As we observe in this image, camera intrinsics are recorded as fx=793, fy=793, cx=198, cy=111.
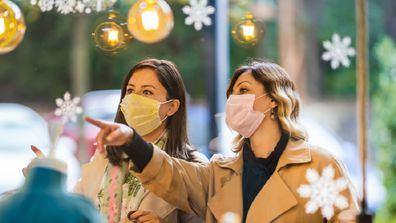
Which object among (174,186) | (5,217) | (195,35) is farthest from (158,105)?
(195,35)

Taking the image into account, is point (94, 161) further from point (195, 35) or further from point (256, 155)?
point (195, 35)

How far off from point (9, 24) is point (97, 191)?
0.82 meters

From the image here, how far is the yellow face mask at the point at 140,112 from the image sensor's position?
2777 mm

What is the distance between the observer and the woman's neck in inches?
105

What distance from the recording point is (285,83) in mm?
2727

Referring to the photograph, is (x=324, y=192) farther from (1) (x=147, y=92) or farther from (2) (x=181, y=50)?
(2) (x=181, y=50)

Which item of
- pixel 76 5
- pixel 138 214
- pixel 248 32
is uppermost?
pixel 76 5

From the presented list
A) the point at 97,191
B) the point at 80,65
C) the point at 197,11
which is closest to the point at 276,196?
the point at 97,191

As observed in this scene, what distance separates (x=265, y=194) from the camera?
2.59 metres

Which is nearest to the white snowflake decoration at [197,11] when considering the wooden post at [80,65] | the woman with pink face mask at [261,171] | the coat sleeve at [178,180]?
the woman with pink face mask at [261,171]

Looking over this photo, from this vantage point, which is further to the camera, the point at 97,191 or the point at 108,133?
the point at 97,191

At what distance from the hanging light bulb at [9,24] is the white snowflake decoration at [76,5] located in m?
0.19

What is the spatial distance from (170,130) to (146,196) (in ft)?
0.86

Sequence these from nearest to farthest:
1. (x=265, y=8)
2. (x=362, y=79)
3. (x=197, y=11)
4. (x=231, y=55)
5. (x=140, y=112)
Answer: (x=362, y=79), (x=140, y=112), (x=197, y=11), (x=231, y=55), (x=265, y=8)
